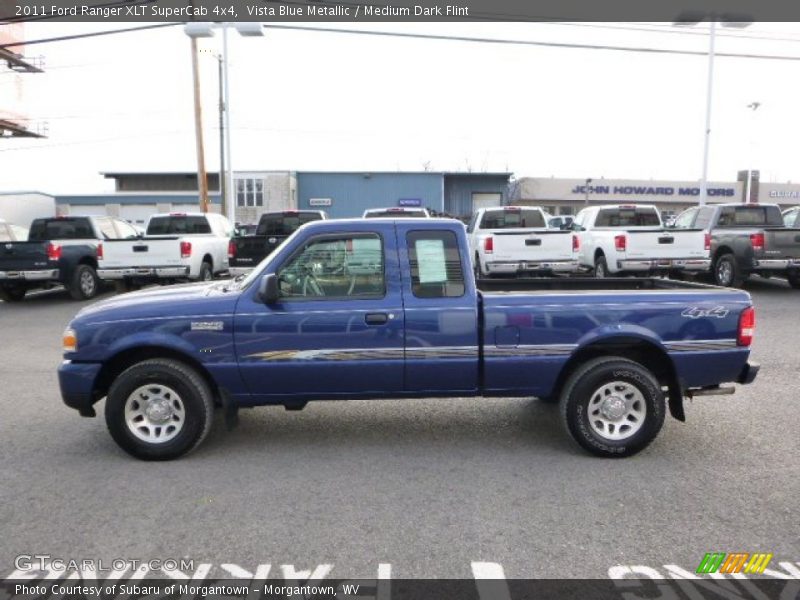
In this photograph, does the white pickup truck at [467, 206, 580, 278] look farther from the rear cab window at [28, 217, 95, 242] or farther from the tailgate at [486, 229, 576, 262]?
the rear cab window at [28, 217, 95, 242]

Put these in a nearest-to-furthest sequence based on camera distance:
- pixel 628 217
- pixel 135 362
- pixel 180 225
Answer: pixel 135 362, pixel 628 217, pixel 180 225

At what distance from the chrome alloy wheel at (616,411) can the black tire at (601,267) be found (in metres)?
9.45

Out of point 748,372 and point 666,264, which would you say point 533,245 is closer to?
point 666,264

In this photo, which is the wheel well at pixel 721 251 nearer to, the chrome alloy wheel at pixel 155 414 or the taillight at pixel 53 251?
the chrome alloy wheel at pixel 155 414

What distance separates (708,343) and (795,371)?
334cm

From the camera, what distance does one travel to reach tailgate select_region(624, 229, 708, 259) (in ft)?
40.7

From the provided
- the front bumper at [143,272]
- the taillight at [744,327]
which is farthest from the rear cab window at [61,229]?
the taillight at [744,327]

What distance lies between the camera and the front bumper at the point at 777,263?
1259 centimetres

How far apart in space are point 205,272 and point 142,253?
64.7 inches

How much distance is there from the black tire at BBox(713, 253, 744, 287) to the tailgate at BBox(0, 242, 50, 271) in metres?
14.8

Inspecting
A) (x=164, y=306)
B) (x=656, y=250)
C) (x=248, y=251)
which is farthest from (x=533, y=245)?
(x=164, y=306)

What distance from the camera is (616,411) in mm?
4559

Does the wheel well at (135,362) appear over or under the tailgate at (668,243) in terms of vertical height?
under

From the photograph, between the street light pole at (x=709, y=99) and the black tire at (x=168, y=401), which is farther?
the street light pole at (x=709, y=99)
